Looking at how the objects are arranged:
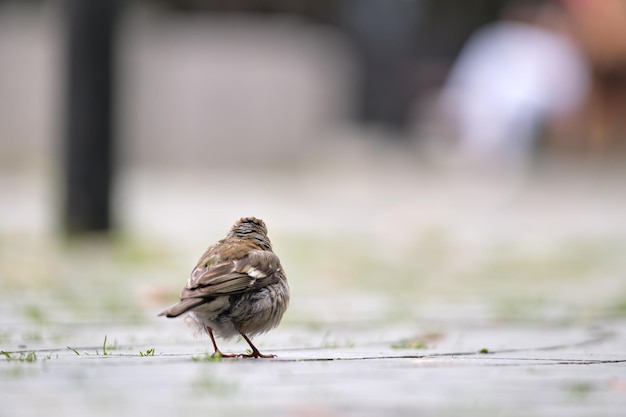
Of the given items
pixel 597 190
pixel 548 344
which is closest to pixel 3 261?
pixel 548 344

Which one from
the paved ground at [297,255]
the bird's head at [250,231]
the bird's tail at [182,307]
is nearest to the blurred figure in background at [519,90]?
the paved ground at [297,255]

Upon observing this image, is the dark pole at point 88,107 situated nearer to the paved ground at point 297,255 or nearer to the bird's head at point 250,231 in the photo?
the paved ground at point 297,255

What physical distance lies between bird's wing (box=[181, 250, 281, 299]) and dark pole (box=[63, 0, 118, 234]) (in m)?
5.90

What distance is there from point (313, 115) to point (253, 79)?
1.20 metres

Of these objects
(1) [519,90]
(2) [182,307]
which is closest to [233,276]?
(2) [182,307]

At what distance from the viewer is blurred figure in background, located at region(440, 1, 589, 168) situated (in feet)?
58.8

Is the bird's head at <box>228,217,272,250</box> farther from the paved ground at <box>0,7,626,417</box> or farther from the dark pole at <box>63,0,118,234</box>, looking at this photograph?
the dark pole at <box>63,0,118,234</box>

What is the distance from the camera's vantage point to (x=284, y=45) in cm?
2216

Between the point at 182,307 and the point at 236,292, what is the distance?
36 cm

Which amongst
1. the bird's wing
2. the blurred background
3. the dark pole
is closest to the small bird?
the bird's wing

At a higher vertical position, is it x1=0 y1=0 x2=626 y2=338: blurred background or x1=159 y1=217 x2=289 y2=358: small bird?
x1=0 y1=0 x2=626 y2=338: blurred background

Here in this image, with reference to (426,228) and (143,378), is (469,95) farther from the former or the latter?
(143,378)

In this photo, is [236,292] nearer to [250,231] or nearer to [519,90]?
[250,231]

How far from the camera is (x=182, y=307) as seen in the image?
4355mm
